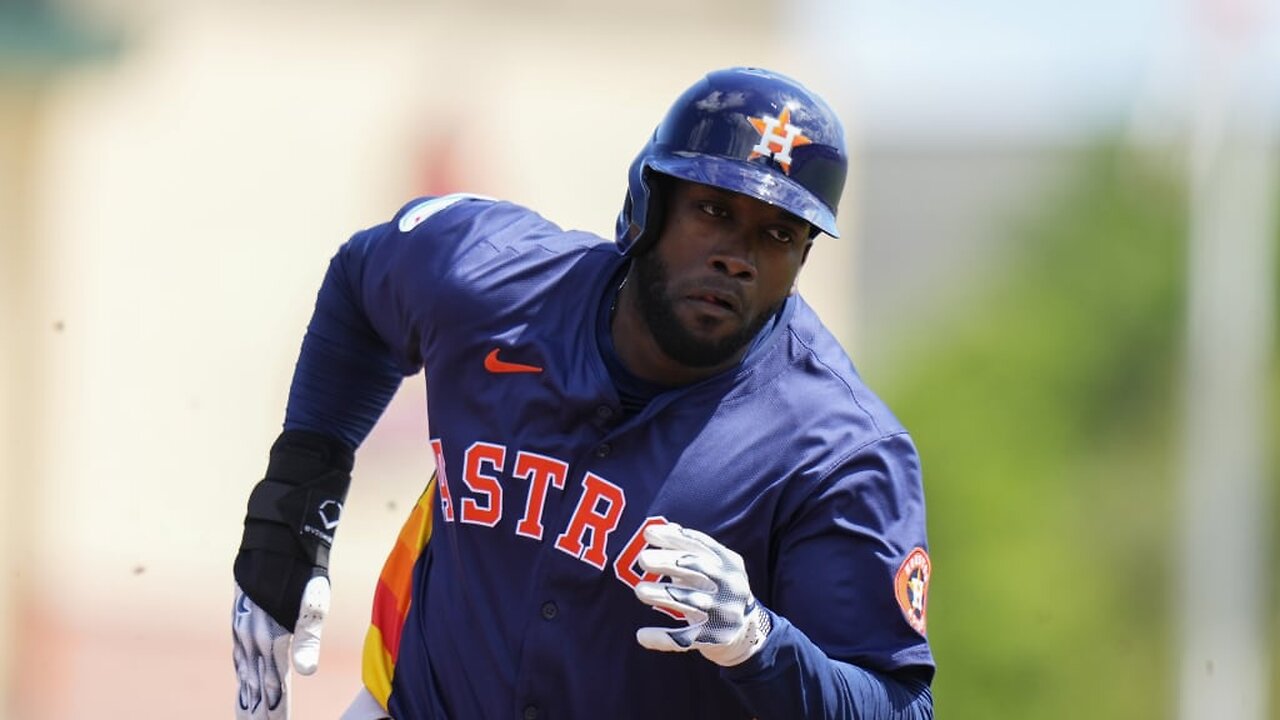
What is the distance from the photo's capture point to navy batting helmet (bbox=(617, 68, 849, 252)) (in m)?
4.43

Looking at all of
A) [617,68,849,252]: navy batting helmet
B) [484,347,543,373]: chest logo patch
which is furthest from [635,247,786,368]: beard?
[484,347,543,373]: chest logo patch

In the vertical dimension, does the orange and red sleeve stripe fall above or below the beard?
below

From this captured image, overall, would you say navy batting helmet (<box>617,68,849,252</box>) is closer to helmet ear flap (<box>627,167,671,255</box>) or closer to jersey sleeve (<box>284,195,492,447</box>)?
helmet ear flap (<box>627,167,671,255</box>)

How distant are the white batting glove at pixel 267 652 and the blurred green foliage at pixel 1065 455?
15.6 meters

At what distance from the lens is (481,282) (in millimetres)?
4734

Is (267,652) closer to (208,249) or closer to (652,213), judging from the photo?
(652,213)

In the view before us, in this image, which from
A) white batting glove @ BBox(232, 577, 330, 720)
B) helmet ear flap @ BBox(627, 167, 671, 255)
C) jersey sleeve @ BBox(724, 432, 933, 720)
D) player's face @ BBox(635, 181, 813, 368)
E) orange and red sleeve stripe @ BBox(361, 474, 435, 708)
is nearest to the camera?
jersey sleeve @ BBox(724, 432, 933, 720)

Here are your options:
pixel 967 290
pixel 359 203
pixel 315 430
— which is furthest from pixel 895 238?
pixel 315 430

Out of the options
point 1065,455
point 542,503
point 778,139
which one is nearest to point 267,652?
point 542,503

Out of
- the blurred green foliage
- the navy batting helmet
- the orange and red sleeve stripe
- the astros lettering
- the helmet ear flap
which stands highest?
the navy batting helmet

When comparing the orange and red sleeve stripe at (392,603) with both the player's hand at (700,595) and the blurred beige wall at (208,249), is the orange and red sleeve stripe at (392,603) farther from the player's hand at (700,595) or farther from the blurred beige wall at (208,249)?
the blurred beige wall at (208,249)

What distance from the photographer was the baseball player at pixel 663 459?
13.9 ft

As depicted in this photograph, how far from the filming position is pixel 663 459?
440 centimetres

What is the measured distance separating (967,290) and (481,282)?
2609 cm
